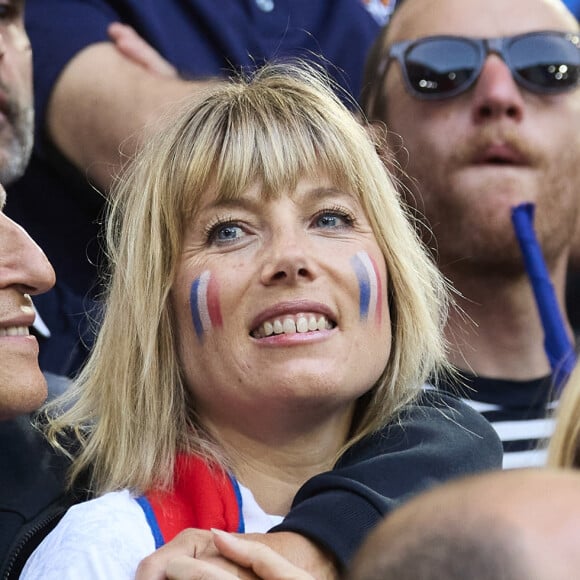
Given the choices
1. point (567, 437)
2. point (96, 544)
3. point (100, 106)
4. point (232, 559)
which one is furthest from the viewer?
point (100, 106)

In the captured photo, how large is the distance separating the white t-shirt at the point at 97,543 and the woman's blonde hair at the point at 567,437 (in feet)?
1.99

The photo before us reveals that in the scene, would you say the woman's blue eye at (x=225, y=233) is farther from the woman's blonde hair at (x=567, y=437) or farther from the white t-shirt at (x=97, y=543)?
the woman's blonde hair at (x=567, y=437)

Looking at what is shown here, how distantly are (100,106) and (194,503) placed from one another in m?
1.35

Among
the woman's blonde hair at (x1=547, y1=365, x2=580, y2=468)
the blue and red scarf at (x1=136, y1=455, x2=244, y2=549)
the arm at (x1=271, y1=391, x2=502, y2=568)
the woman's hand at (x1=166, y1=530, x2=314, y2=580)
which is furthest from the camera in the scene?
the blue and red scarf at (x1=136, y1=455, x2=244, y2=549)

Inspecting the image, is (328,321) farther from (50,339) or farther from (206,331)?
(50,339)

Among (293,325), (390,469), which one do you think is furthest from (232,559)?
(293,325)

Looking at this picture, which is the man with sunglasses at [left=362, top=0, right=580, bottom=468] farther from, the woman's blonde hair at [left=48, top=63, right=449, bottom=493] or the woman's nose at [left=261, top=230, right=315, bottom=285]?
the woman's nose at [left=261, top=230, right=315, bottom=285]

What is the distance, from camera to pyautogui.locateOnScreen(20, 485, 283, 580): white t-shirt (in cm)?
179

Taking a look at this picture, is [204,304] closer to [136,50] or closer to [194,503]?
[194,503]

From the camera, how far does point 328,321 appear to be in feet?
6.73

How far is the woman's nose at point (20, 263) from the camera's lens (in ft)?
6.82

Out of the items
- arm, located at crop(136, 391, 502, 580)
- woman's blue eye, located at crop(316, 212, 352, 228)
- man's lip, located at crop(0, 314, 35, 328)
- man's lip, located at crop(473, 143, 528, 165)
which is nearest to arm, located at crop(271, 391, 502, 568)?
arm, located at crop(136, 391, 502, 580)

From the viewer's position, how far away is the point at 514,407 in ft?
9.07

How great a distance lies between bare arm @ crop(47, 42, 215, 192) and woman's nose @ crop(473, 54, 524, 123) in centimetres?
65
